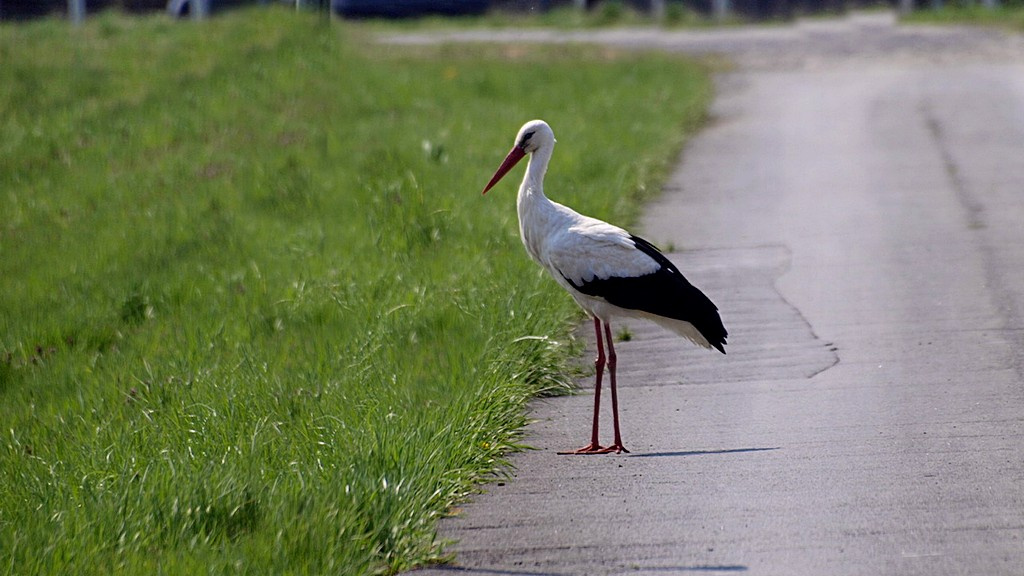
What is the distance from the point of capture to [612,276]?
7320 millimetres

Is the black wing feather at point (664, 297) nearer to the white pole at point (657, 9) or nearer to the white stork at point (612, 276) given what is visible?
the white stork at point (612, 276)

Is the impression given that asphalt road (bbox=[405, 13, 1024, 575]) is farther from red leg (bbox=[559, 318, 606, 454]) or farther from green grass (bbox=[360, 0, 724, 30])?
green grass (bbox=[360, 0, 724, 30])

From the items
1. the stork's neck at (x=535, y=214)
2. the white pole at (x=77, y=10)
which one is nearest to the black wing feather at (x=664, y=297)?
the stork's neck at (x=535, y=214)

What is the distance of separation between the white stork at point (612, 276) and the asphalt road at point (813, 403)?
0.43 m

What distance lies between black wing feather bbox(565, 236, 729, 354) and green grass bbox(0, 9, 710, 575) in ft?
2.28

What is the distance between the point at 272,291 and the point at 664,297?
12.4 ft

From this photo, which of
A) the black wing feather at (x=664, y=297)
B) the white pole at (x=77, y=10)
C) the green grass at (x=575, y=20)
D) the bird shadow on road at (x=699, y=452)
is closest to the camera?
the bird shadow on road at (x=699, y=452)

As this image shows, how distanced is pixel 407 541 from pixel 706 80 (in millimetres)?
16576

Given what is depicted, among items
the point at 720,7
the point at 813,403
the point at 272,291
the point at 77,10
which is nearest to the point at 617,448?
the point at 813,403

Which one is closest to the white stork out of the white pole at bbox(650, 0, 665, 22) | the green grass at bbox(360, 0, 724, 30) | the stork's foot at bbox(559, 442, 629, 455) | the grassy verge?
the stork's foot at bbox(559, 442, 629, 455)

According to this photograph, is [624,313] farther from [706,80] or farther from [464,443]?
[706,80]

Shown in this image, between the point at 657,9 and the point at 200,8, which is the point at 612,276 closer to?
the point at 200,8

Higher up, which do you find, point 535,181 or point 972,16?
point 535,181

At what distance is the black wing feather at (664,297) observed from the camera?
7.22 meters
